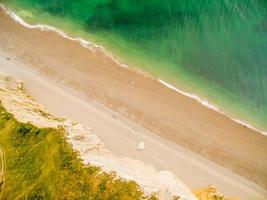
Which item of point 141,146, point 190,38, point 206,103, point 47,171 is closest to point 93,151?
point 47,171

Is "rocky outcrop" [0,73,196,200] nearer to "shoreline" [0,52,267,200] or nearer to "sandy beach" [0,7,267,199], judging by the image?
"shoreline" [0,52,267,200]

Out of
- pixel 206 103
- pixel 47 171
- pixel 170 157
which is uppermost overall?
pixel 47 171

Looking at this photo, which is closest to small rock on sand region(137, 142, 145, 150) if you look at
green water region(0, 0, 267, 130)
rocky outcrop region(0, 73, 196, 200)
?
rocky outcrop region(0, 73, 196, 200)

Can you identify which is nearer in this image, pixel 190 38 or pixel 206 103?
pixel 206 103

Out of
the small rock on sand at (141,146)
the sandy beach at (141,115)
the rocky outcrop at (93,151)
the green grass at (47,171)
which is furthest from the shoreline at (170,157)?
the green grass at (47,171)

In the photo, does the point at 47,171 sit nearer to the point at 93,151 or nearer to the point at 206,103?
the point at 93,151

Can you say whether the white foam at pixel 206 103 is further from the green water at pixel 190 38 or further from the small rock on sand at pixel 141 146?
the small rock on sand at pixel 141 146

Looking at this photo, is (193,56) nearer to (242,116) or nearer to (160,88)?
(160,88)
